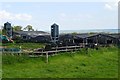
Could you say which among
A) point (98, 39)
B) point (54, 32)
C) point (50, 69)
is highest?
point (54, 32)

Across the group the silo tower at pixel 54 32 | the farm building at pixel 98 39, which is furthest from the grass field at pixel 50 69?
the silo tower at pixel 54 32

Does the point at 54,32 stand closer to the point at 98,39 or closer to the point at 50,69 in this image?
the point at 98,39

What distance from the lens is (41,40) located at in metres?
49.4

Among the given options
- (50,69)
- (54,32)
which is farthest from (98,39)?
(50,69)

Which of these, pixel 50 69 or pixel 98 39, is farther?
pixel 98 39

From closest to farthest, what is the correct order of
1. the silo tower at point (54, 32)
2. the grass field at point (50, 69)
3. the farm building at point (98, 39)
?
1. the grass field at point (50, 69)
2. the farm building at point (98, 39)
3. the silo tower at point (54, 32)

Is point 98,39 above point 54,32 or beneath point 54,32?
beneath

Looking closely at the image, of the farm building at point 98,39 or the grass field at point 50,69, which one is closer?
the grass field at point 50,69

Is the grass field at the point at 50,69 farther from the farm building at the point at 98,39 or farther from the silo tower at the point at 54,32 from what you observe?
the silo tower at the point at 54,32

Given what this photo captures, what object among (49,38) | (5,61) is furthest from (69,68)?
(49,38)

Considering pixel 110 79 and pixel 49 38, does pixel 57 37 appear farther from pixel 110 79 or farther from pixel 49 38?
pixel 110 79

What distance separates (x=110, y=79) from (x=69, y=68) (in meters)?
3.64

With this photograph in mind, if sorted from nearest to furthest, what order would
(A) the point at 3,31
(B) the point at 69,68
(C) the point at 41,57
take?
(B) the point at 69,68, (C) the point at 41,57, (A) the point at 3,31

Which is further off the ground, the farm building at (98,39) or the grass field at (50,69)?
the farm building at (98,39)
